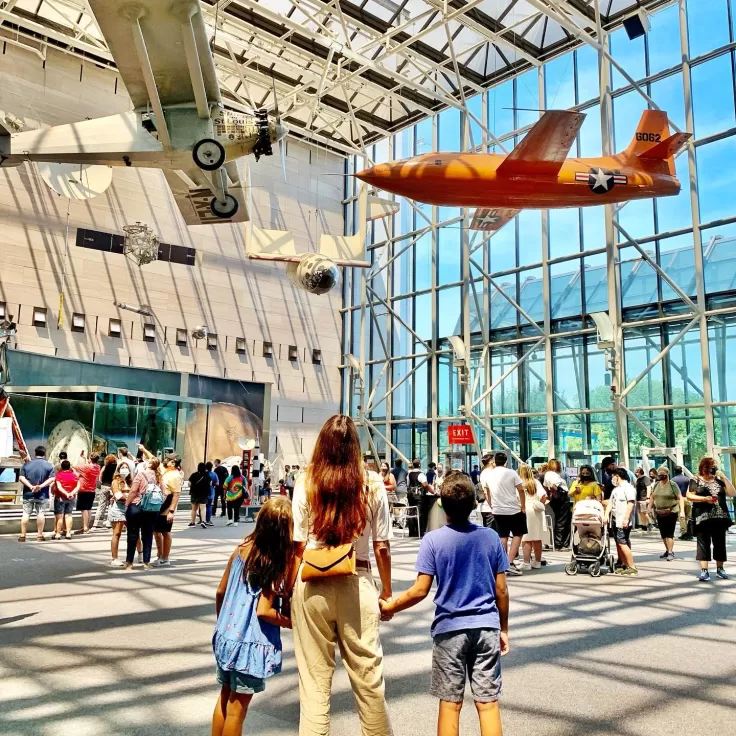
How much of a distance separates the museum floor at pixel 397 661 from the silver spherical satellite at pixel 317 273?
407 inches

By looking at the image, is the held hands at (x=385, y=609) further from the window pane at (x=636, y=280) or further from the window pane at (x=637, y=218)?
the window pane at (x=637, y=218)

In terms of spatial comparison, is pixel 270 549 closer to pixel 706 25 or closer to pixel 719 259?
pixel 719 259

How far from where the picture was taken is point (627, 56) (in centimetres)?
2066

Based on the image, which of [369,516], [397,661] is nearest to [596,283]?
[397,661]

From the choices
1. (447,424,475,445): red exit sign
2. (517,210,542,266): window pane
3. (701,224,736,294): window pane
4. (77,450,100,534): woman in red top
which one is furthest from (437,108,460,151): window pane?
(77,450,100,534): woman in red top

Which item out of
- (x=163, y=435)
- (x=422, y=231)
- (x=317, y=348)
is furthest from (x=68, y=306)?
(x=422, y=231)

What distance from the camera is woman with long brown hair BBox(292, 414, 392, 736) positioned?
265cm

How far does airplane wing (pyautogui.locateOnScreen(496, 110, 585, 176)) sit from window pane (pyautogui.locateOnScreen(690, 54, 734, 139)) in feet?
30.1

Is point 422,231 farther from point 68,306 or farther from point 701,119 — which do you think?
point 68,306

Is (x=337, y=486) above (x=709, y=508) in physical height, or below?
above

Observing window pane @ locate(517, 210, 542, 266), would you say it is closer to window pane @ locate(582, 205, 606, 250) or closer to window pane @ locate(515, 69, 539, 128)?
window pane @ locate(582, 205, 606, 250)

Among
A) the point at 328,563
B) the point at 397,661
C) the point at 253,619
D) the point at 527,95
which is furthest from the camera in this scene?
the point at 527,95

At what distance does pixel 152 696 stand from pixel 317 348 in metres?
26.7

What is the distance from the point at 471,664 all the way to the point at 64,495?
11.0 metres
